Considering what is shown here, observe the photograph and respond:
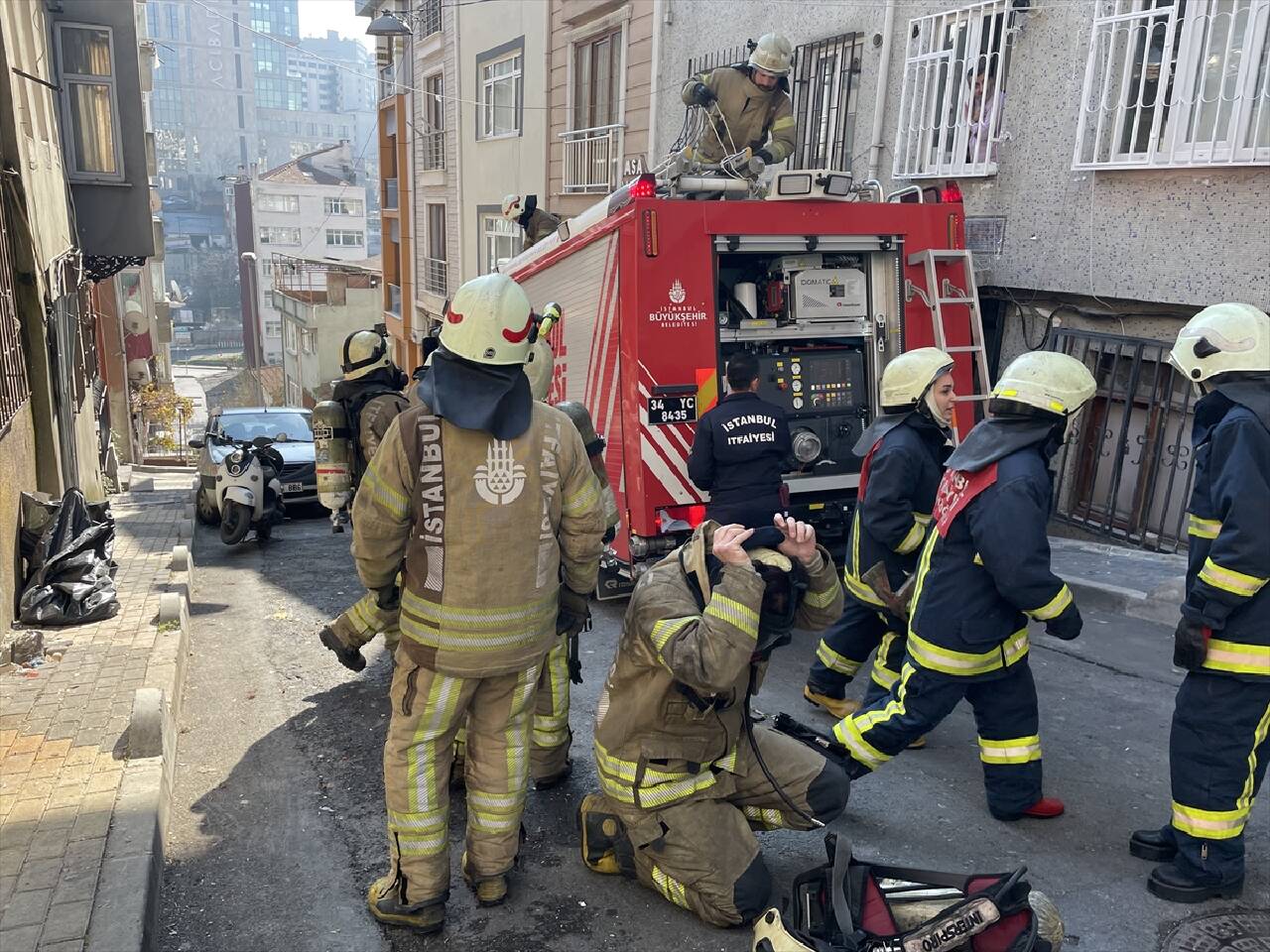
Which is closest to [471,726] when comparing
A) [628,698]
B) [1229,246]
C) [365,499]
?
[628,698]

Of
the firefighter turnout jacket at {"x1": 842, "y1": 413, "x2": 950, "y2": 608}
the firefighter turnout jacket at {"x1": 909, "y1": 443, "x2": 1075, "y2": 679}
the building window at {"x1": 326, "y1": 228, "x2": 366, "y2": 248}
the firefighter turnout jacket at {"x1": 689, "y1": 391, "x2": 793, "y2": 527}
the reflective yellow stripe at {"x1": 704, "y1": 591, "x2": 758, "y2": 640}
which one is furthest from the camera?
the building window at {"x1": 326, "y1": 228, "x2": 366, "y2": 248}

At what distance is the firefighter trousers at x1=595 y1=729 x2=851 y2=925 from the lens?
309 centimetres

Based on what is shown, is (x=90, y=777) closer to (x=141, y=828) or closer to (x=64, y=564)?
(x=141, y=828)

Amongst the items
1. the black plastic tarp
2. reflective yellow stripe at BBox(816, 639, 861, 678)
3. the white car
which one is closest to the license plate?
reflective yellow stripe at BBox(816, 639, 861, 678)

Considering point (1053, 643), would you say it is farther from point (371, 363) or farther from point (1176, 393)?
point (371, 363)

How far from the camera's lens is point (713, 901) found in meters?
3.09

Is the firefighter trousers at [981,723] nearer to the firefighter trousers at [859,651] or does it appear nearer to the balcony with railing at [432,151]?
the firefighter trousers at [859,651]

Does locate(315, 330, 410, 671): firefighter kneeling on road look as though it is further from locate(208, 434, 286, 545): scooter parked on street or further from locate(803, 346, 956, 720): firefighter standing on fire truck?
locate(208, 434, 286, 545): scooter parked on street

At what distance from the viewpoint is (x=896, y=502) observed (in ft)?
14.2

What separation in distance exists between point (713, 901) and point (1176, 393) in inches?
217

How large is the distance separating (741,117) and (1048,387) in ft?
14.6

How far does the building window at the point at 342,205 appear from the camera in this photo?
6619 cm

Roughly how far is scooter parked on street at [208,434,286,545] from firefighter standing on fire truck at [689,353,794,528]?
5249 mm

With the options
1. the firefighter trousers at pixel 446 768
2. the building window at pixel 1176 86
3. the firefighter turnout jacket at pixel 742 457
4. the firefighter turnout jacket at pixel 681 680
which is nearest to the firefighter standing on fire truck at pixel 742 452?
the firefighter turnout jacket at pixel 742 457
